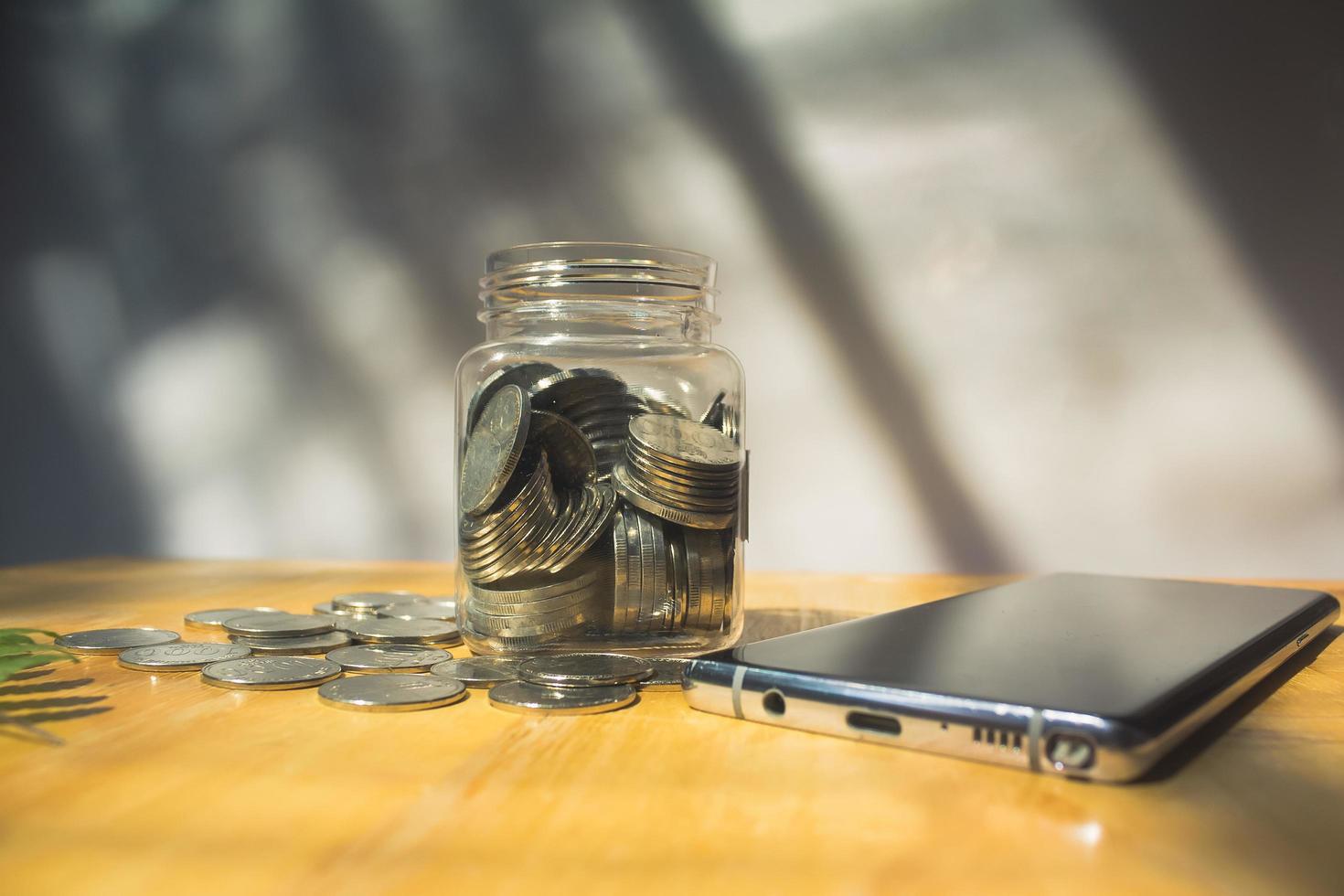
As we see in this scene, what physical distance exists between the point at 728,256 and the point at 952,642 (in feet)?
4.02

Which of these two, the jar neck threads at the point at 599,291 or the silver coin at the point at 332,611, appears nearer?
the jar neck threads at the point at 599,291

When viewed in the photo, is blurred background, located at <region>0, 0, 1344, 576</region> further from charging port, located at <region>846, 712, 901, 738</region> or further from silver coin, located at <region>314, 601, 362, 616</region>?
charging port, located at <region>846, 712, 901, 738</region>

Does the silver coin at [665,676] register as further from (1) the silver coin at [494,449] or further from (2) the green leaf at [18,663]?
(2) the green leaf at [18,663]

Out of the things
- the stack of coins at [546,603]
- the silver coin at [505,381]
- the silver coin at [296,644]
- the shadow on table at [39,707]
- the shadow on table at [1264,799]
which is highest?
the silver coin at [505,381]

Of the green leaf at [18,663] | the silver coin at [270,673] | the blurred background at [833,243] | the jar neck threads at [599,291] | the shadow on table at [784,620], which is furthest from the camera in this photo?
the blurred background at [833,243]

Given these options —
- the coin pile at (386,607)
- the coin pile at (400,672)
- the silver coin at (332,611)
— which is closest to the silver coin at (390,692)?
the coin pile at (400,672)

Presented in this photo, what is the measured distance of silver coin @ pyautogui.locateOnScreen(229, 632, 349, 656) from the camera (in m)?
0.92

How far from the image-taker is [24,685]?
81 centimetres

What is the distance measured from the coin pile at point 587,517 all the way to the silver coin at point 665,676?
35mm

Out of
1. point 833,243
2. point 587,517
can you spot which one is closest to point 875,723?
point 587,517

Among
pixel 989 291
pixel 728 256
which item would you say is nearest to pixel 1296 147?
pixel 989 291

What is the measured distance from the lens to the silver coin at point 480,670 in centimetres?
81

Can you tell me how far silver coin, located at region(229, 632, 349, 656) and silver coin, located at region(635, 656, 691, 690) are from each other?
0.90 ft

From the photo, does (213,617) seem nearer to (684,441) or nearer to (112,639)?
(112,639)
